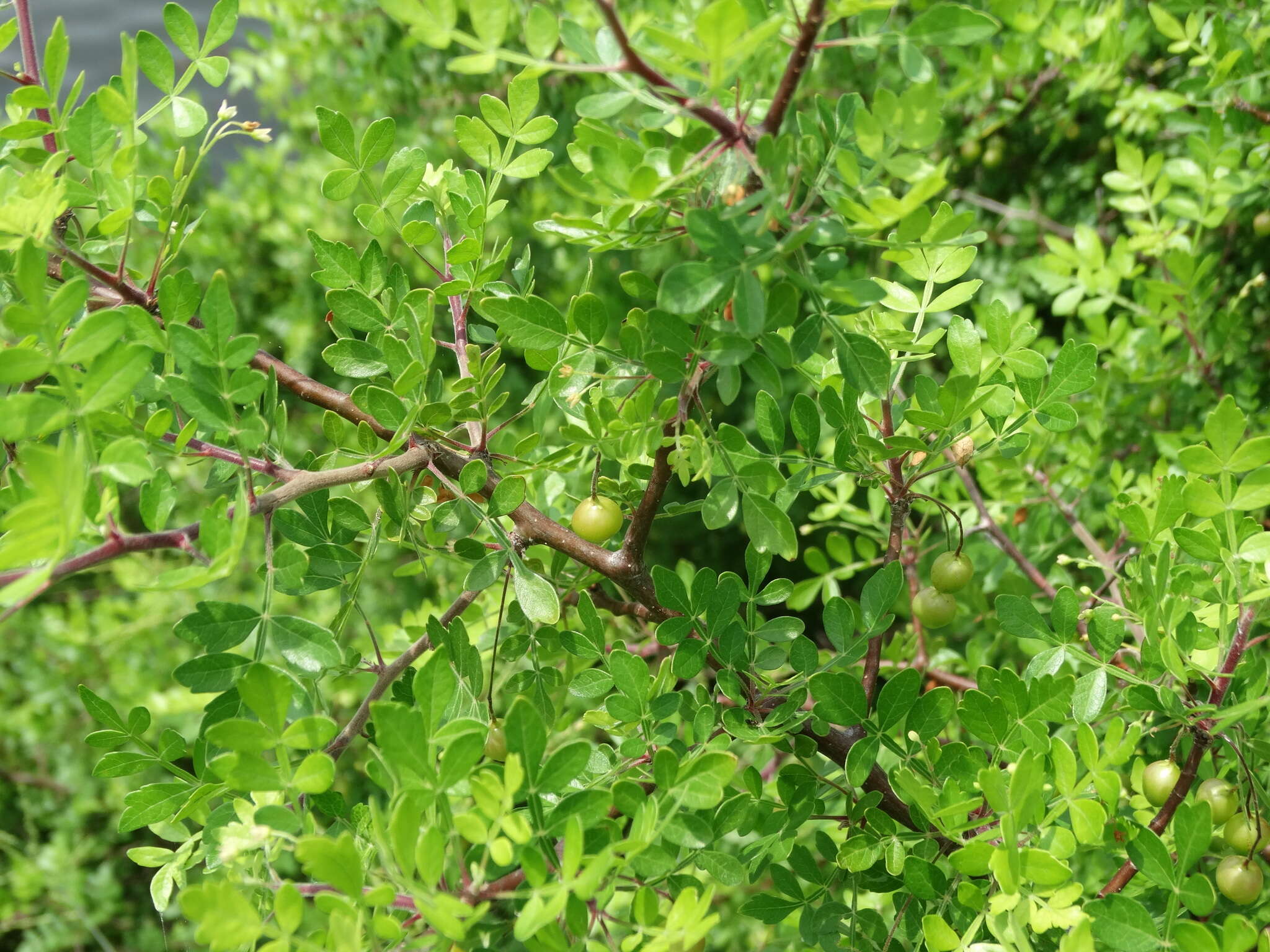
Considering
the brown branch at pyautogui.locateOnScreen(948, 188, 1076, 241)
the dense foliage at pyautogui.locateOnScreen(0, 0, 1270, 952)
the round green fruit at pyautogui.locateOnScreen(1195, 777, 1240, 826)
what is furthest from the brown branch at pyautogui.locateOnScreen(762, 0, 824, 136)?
the brown branch at pyautogui.locateOnScreen(948, 188, 1076, 241)

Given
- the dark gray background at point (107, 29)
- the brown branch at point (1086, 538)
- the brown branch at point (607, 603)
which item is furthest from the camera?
the dark gray background at point (107, 29)

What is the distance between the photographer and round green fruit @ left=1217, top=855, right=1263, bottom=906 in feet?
2.82

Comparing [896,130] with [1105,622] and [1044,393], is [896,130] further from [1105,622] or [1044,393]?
[1105,622]

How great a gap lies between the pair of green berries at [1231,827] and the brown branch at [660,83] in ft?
2.26

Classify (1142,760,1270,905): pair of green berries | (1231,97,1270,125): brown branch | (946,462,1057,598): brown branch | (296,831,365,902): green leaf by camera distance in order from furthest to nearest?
(1231,97,1270,125): brown branch < (946,462,1057,598): brown branch < (1142,760,1270,905): pair of green berries < (296,831,365,902): green leaf

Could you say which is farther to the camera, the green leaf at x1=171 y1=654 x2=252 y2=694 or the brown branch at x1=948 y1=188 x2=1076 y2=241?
the brown branch at x1=948 y1=188 x2=1076 y2=241

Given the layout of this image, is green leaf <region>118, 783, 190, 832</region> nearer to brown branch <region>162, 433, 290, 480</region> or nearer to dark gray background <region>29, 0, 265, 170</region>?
brown branch <region>162, 433, 290, 480</region>

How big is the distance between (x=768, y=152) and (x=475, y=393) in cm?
34

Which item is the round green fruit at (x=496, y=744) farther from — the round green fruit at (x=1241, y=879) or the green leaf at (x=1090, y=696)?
the round green fruit at (x=1241, y=879)

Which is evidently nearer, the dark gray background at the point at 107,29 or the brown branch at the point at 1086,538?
the brown branch at the point at 1086,538

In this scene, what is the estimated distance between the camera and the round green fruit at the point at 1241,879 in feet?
2.82

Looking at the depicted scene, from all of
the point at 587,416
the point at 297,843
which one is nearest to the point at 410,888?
the point at 297,843

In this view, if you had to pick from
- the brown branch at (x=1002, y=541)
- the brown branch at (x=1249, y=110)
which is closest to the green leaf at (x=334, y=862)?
the brown branch at (x=1002, y=541)

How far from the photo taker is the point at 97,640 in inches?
95.1
